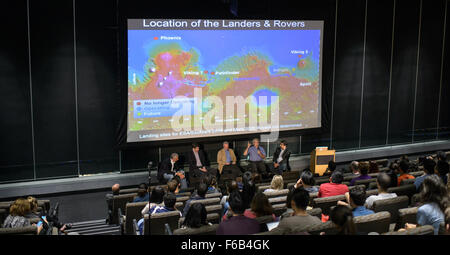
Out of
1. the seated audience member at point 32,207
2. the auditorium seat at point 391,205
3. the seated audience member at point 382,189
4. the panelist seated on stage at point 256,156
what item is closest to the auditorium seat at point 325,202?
the seated audience member at point 382,189

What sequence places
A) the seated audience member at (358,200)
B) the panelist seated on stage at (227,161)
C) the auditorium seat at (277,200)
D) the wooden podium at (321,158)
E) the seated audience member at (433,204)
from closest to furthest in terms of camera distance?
the seated audience member at (433,204)
the seated audience member at (358,200)
the auditorium seat at (277,200)
the panelist seated on stage at (227,161)
the wooden podium at (321,158)

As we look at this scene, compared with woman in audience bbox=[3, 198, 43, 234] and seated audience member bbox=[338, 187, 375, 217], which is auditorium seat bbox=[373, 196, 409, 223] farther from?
woman in audience bbox=[3, 198, 43, 234]

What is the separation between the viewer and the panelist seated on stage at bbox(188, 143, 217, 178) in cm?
954

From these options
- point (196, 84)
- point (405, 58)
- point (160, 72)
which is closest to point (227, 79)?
point (196, 84)

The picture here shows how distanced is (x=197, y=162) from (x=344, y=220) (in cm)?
652

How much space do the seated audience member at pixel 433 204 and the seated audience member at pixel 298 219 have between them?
978 mm

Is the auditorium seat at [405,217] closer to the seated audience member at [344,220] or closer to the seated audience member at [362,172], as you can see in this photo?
the seated audience member at [344,220]

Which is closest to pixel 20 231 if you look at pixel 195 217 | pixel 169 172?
pixel 195 217

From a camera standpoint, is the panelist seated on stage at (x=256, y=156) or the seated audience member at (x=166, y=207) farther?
the panelist seated on stage at (x=256, y=156)

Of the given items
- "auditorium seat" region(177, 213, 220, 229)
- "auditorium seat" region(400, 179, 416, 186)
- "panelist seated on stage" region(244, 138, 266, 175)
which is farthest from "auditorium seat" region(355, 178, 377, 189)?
"panelist seated on stage" region(244, 138, 266, 175)

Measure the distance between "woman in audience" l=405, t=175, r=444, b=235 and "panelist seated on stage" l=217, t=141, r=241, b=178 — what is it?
5596mm

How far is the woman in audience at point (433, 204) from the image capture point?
423 cm

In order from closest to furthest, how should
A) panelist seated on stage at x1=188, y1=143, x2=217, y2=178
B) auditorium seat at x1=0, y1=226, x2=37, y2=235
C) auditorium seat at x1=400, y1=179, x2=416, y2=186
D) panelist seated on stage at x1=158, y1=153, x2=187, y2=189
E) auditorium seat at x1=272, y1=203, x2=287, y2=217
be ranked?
auditorium seat at x1=0, y1=226, x2=37, y2=235
auditorium seat at x1=272, y1=203, x2=287, y2=217
auditorium seat at x1=400, y1=179, x2=416, y2=186
panelist seated on stage at x1=158, y1=153, x2=187, y2=189
panelist seated on stage at x1=188, y1=143, x2=217, y2=178

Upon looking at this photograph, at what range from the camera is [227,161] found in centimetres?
989
